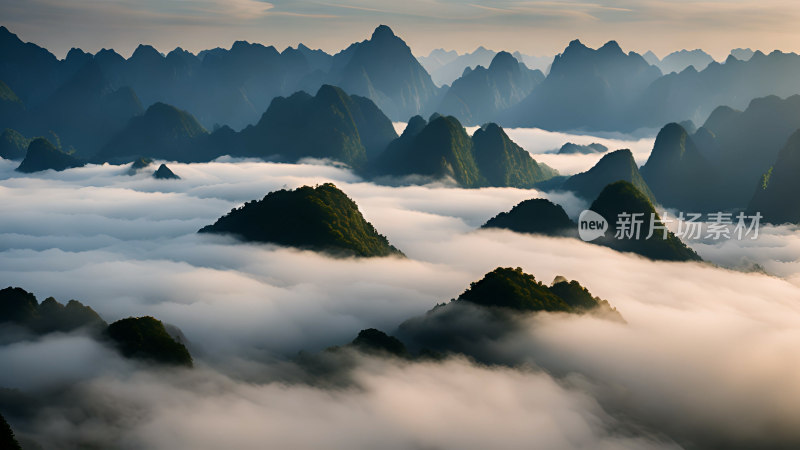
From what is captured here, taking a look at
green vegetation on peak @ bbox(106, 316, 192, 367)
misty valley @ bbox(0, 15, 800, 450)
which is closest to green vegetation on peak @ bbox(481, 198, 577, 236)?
misty valley @ bbox(0, 15, 800, 450)

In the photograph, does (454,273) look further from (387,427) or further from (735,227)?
(735,227)

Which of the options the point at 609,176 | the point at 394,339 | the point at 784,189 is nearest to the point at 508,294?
the point at 394,339

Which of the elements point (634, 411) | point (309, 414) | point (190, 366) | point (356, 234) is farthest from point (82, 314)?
point (634, 411)

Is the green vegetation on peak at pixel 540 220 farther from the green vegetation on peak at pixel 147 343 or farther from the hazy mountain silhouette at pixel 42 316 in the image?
the hazy mountain silhouette at pixel 42 316

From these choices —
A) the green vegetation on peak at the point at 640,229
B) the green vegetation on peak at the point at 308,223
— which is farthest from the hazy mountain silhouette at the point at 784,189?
the green vegetation on peak at the point at 308,223

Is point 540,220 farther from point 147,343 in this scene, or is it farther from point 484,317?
point 147,343

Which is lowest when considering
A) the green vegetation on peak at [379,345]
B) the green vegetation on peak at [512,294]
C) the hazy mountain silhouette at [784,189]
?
the green vegetation on peak at [379,345]
